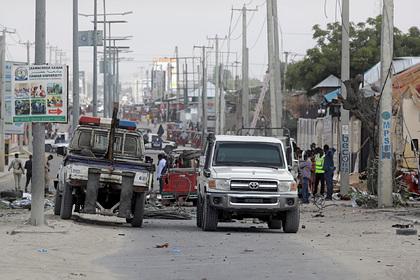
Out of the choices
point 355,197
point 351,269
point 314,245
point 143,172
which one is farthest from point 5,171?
point 351,269

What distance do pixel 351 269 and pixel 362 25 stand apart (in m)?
53.9

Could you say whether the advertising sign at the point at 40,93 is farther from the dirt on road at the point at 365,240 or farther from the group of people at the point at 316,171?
the group of people at the point at 316,171

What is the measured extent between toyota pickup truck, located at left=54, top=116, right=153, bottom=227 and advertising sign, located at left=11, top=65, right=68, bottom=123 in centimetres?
278

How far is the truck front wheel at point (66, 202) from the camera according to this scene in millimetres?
23938

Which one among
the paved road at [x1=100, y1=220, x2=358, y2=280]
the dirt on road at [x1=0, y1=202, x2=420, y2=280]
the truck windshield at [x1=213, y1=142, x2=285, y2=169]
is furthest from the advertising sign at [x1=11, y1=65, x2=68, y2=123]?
the truck windshield at [x1=213, y1=142, x2=285, y2=169]

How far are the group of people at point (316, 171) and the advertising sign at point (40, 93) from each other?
50.0 feet

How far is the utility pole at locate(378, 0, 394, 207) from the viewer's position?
2894cm

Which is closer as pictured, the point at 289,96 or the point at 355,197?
the point at 355,197

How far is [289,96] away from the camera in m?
98.5

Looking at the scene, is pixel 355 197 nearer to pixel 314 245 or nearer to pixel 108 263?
pixel 314 245

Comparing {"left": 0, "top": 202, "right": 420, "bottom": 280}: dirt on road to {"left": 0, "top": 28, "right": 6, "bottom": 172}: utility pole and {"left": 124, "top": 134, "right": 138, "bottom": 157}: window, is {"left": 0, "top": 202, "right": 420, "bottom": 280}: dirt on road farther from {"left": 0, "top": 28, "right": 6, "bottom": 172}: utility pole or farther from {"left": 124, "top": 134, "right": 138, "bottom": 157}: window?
{"left": 0, "top": 28, "right": 6, "bottom": 172}: utility pole

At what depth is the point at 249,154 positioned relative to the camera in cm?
2380

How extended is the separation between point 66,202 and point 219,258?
8.16m

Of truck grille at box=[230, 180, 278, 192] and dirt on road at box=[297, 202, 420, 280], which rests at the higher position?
truck grille at box=[230, 180, 278, 192]
